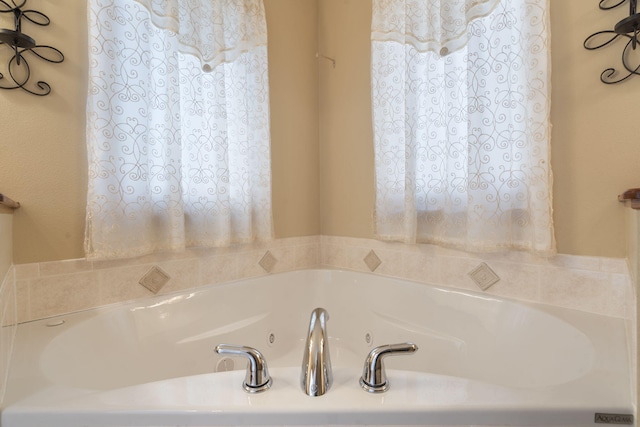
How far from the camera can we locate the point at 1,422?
0.63 m

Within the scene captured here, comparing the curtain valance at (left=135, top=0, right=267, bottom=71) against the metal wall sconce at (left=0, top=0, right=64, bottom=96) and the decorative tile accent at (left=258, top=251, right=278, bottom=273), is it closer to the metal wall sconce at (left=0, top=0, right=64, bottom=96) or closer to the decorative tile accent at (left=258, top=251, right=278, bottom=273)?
the metal wall sconce at (left=0, top=0, right=64, bottom=96)

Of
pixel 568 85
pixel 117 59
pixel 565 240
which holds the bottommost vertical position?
pixel 565 240

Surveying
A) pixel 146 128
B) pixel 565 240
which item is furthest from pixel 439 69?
pixel 146 128

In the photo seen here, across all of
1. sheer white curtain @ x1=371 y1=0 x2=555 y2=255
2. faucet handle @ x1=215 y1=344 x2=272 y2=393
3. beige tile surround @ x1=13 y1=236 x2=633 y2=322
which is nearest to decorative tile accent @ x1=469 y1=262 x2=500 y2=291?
beige tile surround @ x1=13 y1=236 x2=633 y2=322

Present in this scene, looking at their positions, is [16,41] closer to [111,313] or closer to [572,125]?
[111,313]

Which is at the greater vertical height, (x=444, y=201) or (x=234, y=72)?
(x=234, y=72)

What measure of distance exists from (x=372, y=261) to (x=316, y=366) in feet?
3.74

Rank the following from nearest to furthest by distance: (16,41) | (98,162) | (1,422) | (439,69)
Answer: (1,422) < (16,41) < (98,162) < (439,69)

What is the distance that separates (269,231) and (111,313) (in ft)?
2.45

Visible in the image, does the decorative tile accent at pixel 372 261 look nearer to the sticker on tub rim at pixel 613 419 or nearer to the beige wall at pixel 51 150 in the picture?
the sticker on tub rim at pixel 613 419

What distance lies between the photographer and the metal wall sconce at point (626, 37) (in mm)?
1072

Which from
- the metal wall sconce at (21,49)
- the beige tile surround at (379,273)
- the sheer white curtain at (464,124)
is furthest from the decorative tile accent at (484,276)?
the metal wall sconce at (21,49)

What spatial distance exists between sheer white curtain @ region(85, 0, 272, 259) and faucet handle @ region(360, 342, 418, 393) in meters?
0.98

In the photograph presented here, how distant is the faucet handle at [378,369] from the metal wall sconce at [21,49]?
1397 mm
